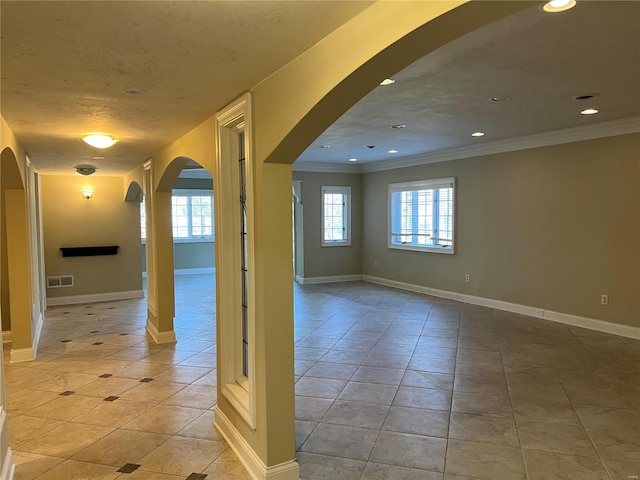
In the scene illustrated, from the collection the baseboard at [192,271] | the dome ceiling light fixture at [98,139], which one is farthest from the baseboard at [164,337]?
the baseboard at [192,271]

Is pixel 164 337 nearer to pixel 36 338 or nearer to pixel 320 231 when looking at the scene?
pixel 36 338

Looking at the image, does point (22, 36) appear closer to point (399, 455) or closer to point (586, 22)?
point (586, 22)

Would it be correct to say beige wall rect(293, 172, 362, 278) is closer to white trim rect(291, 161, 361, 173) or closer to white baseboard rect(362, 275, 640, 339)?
white trim rect(291, 161, 361, 173)

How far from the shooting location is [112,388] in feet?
14.0

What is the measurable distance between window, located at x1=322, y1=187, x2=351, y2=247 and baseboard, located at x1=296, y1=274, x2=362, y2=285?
73 centimetres

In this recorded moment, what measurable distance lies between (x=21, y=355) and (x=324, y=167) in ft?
21.2

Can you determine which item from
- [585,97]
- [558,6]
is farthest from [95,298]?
[558,6]

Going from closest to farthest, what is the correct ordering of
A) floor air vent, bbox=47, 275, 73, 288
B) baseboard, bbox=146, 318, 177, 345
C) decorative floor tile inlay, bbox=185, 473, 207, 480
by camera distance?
decorative floor tile inlay, bbox=185, 473, 207, 480
baseboard, bbox=146, 318, 177, 345
floor air vent, bbox=47, 275, 73, 288

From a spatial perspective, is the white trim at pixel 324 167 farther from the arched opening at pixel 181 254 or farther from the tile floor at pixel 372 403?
the tile floor at pixel 372 403

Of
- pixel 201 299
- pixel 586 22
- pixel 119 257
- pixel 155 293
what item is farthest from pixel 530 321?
pixel 119 257

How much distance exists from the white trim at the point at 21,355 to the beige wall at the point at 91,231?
3541mm

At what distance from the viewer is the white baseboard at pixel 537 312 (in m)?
5.49

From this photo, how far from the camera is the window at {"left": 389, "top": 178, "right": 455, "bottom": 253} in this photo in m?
8.04

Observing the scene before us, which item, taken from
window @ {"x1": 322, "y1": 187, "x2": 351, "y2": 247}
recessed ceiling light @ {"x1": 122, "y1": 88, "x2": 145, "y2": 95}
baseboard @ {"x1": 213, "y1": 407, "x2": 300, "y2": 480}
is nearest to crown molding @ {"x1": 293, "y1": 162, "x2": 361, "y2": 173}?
window @ {"x1": 322, "y1": 187, "x2": 351, "y2": 247}
